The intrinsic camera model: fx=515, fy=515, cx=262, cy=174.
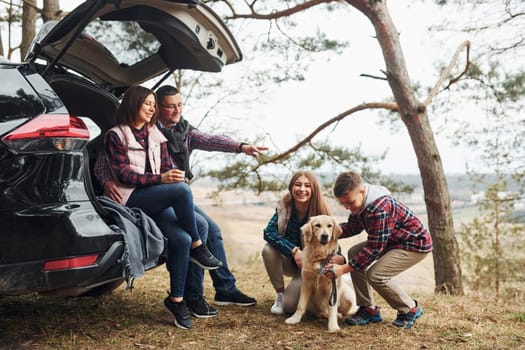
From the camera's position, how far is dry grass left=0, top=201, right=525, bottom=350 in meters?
3.57

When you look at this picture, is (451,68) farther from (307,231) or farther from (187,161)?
(187,161)

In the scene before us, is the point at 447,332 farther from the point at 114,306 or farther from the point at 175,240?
the point at 114,306

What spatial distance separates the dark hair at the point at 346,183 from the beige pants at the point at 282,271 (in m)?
0.91

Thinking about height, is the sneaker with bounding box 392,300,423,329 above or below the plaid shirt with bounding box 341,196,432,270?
below

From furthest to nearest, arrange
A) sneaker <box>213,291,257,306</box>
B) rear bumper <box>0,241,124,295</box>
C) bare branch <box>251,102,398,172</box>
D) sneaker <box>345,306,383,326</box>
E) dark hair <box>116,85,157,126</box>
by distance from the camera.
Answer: bare branch <box>251,102,398,172</box>
sneaker <box>213,291,257,306</box>
sneaker <box>345,306,383,326</box>
dark hair <box>116,85,157,126</box>
rear bumper <box>0,241,124,295</box>

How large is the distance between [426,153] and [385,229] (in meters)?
4.32

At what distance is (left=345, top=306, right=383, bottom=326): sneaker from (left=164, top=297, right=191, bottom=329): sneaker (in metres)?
1.30

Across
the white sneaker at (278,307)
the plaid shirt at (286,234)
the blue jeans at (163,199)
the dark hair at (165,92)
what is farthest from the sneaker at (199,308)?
the dark hair at (165,92)

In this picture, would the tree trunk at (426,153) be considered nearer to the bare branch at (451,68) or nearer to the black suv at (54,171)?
the bare branch at (451,68)

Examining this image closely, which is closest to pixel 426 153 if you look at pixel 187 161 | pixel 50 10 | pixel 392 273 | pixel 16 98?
pixel 392 273

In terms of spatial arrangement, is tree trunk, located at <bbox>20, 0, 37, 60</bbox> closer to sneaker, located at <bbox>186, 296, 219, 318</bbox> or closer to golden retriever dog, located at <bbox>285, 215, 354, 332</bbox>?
sneaker, located at <bbox>186, 296, 219, 318</bbox>

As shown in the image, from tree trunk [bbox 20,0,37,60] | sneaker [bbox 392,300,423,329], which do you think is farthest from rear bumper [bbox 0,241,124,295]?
tree trunk [bbox 20,0,37,60]

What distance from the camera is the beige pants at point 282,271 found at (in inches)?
173

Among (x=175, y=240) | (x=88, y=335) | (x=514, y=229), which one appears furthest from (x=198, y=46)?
(x=514, y=229)
